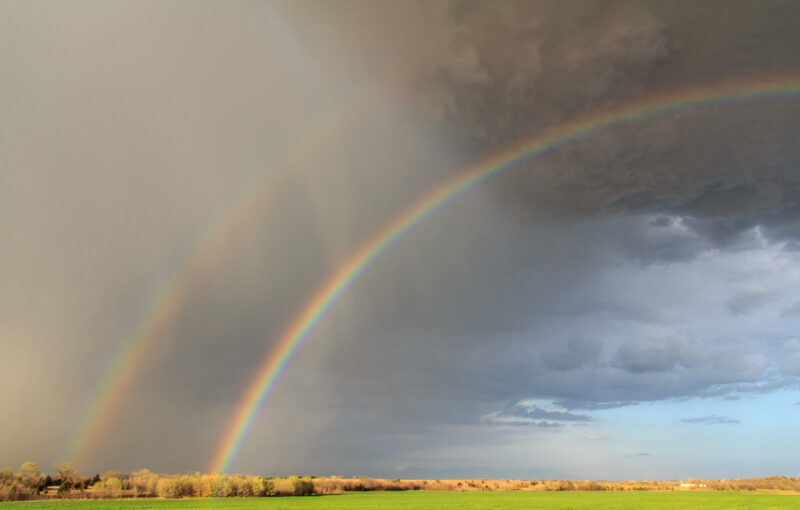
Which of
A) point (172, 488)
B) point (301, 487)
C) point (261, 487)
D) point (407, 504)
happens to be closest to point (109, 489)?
point (172, 488)

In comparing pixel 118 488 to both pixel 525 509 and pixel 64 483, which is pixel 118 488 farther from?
pixel 525 509

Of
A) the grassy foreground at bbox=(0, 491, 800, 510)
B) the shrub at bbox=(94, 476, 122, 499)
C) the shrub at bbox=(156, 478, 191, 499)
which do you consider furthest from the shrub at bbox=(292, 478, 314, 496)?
the shrub at bbox=(94, 476, 122, 499)

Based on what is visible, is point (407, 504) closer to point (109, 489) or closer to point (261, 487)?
point (261, 487)

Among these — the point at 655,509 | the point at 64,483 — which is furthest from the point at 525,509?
the point at 64,483

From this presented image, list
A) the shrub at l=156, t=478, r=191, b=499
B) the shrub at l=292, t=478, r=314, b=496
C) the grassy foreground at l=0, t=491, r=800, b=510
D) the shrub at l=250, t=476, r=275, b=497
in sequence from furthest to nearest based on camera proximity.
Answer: the shrub at l=292, t=478, r=314, b=496 < the shrub at l=250, t=476, r=275, b=497 < the shrub at l=156, t=478, r=191, b=499 < the grassy foreground at l=0, t=491, r=800, b=510

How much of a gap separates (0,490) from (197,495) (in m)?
27.3

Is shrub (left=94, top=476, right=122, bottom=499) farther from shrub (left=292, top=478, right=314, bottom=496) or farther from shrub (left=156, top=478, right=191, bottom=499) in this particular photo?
shrub (left=292, top=478, right=314, bottom=496)

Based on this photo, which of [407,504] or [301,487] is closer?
[407,504]

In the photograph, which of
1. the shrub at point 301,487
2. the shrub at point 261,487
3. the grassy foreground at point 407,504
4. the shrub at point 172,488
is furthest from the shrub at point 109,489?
the shrub at point 301,487

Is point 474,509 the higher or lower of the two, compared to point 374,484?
lower

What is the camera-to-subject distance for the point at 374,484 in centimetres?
14612

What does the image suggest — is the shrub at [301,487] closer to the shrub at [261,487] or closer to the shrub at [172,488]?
the shrub at [261,487]

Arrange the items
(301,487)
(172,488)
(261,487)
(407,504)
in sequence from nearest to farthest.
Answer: (407,504) → (172,488) → (261,487) → (301,487)

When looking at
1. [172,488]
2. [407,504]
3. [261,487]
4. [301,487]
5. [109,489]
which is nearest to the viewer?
[407,504]
